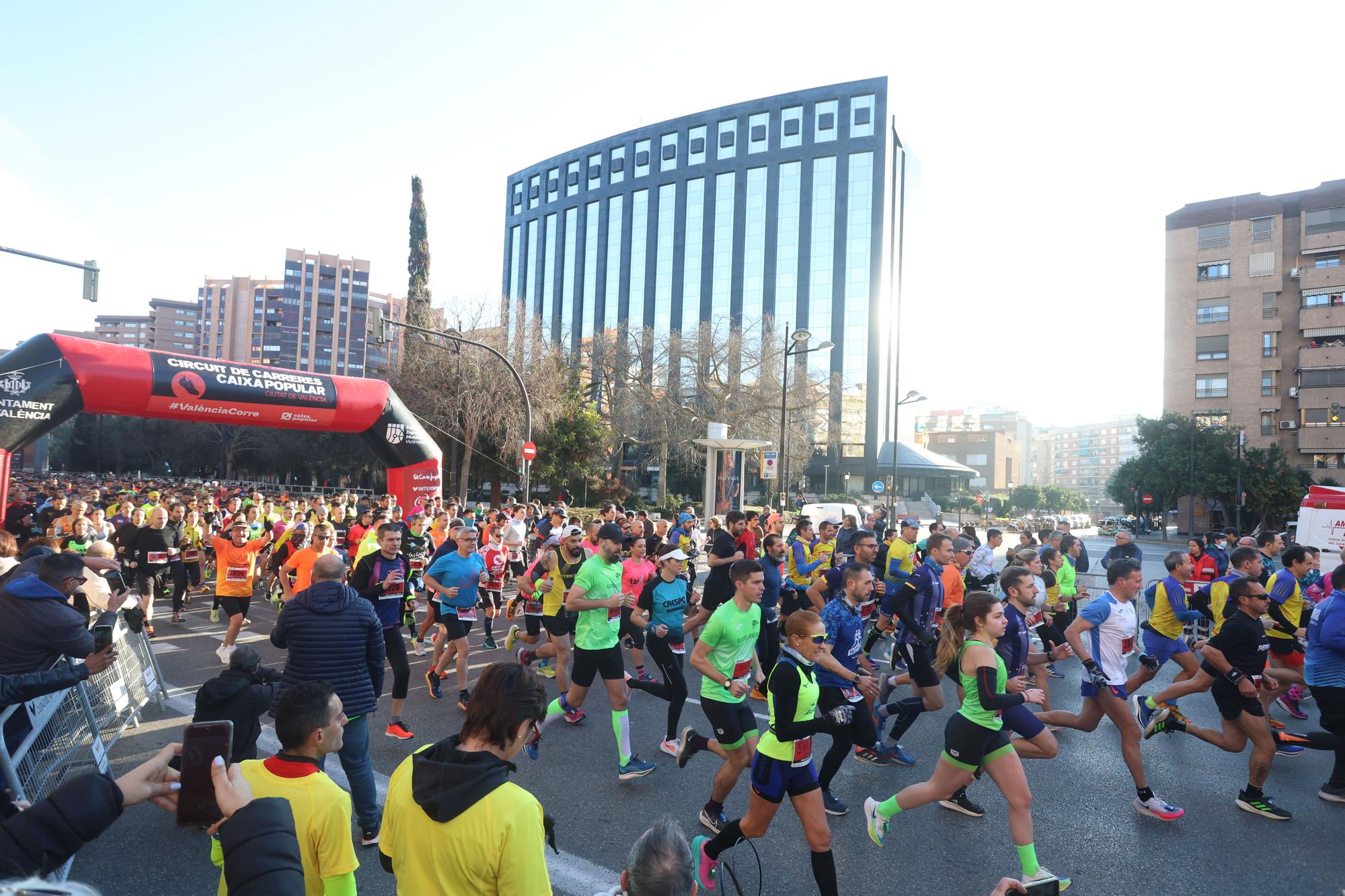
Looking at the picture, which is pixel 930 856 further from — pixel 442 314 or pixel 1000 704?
pixel 442 314

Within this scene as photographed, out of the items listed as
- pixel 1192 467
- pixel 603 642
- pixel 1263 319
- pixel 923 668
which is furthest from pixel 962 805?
pixel 1263 319

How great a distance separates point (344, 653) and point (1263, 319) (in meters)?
61.4

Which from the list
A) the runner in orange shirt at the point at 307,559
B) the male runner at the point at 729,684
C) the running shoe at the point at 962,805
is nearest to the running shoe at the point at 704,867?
the male runner at the point at 729,684

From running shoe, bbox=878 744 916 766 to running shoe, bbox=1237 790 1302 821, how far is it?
88.1 inches

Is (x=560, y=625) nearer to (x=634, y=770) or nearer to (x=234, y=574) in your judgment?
(x=634, y=770)

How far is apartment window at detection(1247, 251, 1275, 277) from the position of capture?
47.8 meters

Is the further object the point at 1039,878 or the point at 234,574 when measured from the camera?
the point at 234,574

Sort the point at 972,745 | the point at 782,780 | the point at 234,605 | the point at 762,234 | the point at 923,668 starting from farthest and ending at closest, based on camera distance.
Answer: the point at 762,234 < the point at 234,605 < the point at 923,668 < the point at 972,745 < the point at 782,780

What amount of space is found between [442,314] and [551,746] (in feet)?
94.1

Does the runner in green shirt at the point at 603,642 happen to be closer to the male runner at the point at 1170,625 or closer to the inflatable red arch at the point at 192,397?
the male runner at the point at 1170,625

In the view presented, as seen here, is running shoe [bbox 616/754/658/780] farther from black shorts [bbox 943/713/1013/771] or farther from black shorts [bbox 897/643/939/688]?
black shorts [bbox 897/643/939/688]

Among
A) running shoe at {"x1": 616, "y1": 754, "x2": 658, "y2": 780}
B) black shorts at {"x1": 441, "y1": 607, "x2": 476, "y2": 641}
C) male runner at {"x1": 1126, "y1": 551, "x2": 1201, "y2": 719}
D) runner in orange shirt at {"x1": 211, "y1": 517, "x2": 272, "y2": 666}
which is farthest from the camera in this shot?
runner in orange shirt at {"x1": 211, "y1": 517, "x2": 272, "y2": 666}

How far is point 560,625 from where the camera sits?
24.0 feet

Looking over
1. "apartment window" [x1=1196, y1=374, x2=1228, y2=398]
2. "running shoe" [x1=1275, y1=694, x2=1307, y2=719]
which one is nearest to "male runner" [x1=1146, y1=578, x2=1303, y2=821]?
"running shoe" [x1=1275, y1=694, x2=1307, y2=719]
